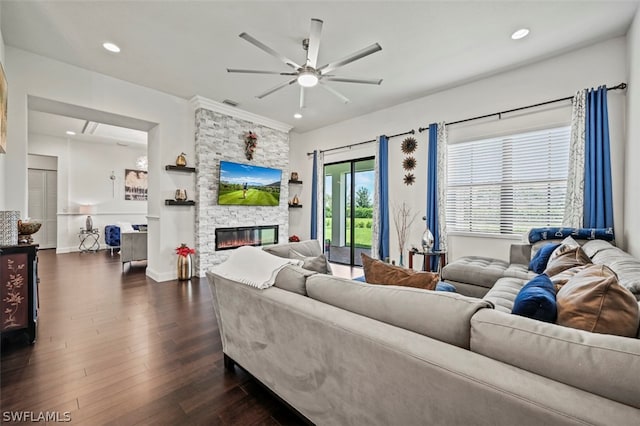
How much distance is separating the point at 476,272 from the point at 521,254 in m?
0.92

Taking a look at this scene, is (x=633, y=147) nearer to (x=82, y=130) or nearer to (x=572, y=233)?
(x=572, y=233)

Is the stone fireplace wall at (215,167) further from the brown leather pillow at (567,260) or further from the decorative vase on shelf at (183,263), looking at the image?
the brown leather pillow at (567,260)

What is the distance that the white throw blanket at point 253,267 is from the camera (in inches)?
67.9

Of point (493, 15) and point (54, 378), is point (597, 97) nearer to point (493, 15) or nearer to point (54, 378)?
point (493, 15)

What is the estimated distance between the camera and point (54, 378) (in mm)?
1968

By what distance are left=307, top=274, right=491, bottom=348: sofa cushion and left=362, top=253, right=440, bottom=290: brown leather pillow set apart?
0.25 m

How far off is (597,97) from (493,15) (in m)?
1.72

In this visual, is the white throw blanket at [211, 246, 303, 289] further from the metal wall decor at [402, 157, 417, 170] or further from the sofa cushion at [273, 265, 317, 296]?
the metal wall decor at [402, 157, 417, 170]

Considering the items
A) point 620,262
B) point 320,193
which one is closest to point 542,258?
point 620,262

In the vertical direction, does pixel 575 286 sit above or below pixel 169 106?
below

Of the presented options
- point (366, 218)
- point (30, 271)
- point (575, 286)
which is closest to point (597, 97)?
point (575, 286)

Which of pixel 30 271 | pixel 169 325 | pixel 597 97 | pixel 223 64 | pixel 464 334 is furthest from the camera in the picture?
pixel 223 64

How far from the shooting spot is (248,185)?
18.3 feet

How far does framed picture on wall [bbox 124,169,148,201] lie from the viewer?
847 centimetres
